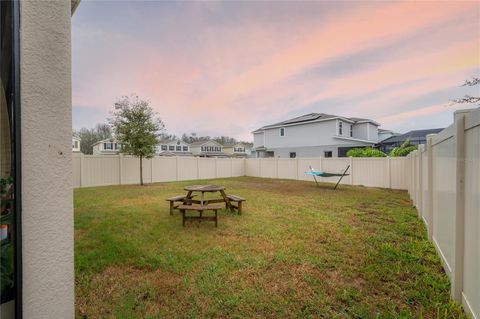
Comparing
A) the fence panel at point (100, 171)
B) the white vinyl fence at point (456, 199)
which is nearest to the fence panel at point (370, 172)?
the white vinyl fence at point (456, 199)

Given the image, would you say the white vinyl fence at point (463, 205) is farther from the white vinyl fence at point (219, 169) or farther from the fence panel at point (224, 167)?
the fence panel at point (224, 167)

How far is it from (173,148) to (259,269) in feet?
117

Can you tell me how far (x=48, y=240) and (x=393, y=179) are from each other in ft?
41.9

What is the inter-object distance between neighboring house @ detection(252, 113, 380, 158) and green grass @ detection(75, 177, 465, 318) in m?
15.5

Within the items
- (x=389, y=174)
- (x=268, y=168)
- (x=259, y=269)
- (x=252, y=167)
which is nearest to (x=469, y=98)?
(x=389, y=174)

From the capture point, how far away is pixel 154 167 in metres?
13.7

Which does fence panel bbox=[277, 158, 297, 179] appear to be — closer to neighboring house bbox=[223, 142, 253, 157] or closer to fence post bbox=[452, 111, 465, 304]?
fence post bbox=[452, 111, 465, 304]

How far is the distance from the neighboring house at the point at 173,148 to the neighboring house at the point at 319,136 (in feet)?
56.3

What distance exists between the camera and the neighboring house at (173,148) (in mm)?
34500

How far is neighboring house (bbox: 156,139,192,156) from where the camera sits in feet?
113

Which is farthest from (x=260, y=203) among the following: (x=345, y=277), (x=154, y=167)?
(x=154, y=167)

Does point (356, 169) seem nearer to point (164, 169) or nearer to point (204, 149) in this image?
point (164, 169)

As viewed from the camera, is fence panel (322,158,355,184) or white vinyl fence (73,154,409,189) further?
fence panel (322,158,355,184)

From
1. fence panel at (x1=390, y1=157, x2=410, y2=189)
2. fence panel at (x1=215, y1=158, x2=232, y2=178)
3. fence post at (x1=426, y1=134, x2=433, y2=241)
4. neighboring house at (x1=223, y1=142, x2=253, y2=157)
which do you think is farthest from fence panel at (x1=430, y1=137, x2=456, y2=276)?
neighboring house at (x1=223, y1=142, x2=253, y2=157)
